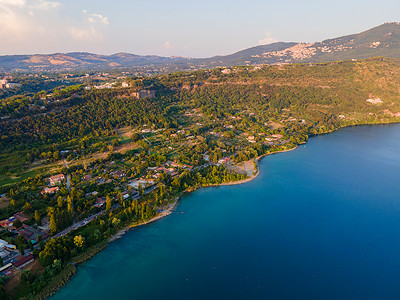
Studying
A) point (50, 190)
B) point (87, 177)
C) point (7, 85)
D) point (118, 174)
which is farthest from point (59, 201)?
point (7, 85)

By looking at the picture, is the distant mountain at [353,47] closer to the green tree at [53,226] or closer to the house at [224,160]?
the house at [224,160]

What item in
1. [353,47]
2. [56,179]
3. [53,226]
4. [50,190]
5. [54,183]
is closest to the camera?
[53,226]

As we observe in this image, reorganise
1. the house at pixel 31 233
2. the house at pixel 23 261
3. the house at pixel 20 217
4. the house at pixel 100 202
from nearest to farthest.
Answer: the house at pixel 23 261 → the house at pixel 31 233 → the house at pixel 20 217 → the house at pixel 100 202

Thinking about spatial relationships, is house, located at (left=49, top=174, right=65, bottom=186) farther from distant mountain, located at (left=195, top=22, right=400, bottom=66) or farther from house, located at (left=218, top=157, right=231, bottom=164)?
distant mountain, located at (left=195, top=22, right=400, bottom=66)

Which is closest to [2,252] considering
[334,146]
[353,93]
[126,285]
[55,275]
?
[55,275]

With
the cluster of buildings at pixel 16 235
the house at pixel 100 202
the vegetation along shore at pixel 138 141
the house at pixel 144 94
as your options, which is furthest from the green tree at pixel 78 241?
the house at pixel 144 94

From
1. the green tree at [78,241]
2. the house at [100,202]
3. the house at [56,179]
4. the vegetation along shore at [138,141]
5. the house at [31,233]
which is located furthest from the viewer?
the house at [56,179]

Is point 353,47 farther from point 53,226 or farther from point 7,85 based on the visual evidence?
point 53,226

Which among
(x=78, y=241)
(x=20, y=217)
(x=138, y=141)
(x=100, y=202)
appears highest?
(x=138, y=141)

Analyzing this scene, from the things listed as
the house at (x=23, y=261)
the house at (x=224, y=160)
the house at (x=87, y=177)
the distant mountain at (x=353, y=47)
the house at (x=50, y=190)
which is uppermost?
the distant mountain at (x=353, y=47)

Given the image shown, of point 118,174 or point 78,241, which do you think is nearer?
point 78,241
